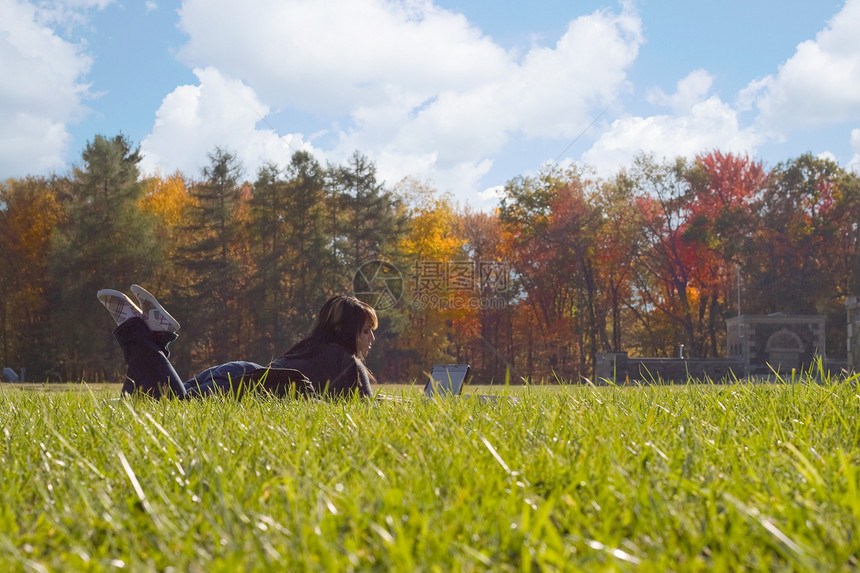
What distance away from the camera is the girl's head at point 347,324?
5590 millimetres

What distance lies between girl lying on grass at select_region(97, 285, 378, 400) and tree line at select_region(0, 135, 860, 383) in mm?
28135

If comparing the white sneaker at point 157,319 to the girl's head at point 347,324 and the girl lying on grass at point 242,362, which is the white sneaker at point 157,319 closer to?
the girl lying on grass at point 242,362

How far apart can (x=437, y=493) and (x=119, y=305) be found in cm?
359

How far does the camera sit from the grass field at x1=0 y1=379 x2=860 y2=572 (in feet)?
4.80

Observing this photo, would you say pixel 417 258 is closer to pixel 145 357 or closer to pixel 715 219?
pixel 715 219

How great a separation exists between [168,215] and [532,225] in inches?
707

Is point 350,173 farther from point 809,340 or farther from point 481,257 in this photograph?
point 809,340

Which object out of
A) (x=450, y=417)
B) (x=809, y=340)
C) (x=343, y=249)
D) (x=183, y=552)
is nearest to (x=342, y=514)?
(x=183, y=552)

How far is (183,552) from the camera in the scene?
1501 millimetres

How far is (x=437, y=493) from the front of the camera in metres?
1.84

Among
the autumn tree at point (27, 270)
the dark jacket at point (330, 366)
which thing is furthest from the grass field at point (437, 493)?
the autumn tree at point (27, 270)

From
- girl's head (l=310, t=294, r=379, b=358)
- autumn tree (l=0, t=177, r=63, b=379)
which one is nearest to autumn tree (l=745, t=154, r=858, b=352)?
autumn tree (l=0, t=177, r=63, b=379)

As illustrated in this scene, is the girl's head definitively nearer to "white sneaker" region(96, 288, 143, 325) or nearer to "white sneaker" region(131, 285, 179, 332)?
"white sneaker" region(131, 285, 179, 332)

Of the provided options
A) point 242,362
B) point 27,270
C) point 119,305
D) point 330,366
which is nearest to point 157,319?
point 119,305
